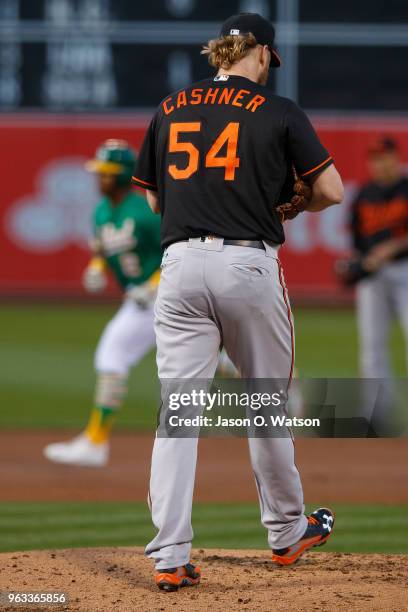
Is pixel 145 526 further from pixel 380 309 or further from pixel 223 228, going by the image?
pixel 380 309

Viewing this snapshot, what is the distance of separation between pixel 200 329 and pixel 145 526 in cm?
209

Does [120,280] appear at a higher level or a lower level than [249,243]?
lower

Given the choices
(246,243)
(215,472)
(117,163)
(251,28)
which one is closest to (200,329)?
(246,243)

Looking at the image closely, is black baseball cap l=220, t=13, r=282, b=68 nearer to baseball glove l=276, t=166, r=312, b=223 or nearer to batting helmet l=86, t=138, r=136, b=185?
baseball glove l=276, t=166, r=312, b=223

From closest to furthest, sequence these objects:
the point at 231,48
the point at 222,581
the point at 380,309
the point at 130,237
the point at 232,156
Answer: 1. the point at 232,156
2. the point at 231,48
3. the point at 222,581
4. the point at 130,237
5. the point at 380,309

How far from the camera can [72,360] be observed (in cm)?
1323

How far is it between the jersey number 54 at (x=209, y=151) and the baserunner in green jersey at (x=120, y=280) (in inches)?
132

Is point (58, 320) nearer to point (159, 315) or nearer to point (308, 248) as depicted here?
point (308, 248)

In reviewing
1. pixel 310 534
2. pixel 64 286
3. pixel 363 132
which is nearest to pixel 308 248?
pixel 363 132

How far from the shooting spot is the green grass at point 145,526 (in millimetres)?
5603

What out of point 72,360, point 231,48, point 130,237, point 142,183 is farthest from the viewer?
point 72,360

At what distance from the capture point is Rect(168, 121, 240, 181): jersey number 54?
13.9ft

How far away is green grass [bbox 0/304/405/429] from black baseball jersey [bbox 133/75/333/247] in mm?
5298

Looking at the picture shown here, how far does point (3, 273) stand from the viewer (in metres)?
18.6
